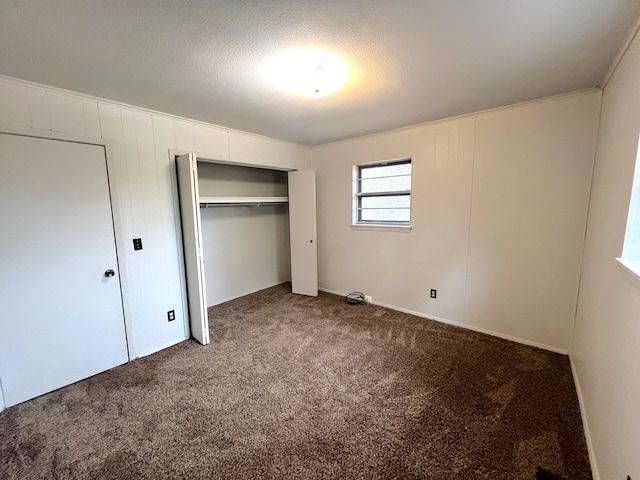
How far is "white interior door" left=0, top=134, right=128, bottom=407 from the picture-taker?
1.96m

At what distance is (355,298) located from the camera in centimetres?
399

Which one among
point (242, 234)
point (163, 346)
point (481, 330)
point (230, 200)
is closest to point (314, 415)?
point (163, 346)

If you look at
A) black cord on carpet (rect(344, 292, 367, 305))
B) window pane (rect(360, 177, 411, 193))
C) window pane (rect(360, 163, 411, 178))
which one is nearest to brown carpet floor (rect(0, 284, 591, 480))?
black cord on carpet (rect(344, 292, 367, 305))

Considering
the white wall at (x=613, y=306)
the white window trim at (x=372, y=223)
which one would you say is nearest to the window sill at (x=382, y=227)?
the white window trim at (x=372, y=223)

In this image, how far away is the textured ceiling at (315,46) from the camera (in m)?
1.28

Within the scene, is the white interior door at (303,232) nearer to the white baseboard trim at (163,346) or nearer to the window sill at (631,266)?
the white baseboard trim at (163,346)

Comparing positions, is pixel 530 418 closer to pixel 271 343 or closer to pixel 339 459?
pixel 339 459

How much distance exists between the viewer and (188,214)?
2730mm

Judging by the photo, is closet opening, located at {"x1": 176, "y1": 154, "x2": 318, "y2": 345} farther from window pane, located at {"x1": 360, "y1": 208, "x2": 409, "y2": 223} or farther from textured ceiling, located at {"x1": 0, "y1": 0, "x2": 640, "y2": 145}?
textured ceiling, located at {"x1": 0, "y1": 0, "x2": 640, "y2": 145}

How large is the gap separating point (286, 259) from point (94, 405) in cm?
325

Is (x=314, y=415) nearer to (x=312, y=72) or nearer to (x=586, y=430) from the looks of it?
(x=586, y=430)

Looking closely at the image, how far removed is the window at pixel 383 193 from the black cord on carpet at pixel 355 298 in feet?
3.51

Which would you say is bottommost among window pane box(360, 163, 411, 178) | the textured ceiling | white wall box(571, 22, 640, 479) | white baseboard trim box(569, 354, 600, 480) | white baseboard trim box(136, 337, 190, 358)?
white baseboard trim box(136, 337, 190, 358)

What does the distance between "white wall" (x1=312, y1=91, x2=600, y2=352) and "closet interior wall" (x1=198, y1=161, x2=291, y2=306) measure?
1638 mm
